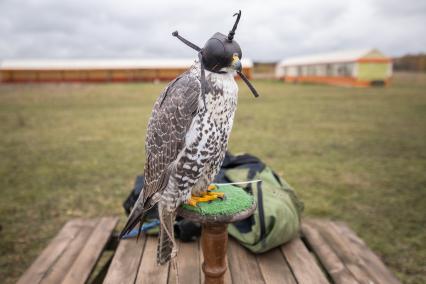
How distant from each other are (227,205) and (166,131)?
0.55 m

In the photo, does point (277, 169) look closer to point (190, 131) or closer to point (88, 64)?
point (190, 131)

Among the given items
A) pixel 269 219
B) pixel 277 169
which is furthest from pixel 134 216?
pixel 277 169

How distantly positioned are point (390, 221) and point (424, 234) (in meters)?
0.38

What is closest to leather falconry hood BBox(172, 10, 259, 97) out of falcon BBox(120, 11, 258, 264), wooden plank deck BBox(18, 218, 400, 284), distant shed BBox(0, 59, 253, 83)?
falcon BBox(120, 11, 258, 264)

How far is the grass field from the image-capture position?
12.0 ft

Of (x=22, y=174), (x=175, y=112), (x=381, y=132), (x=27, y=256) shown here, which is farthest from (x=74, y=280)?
(x=381, y=132)

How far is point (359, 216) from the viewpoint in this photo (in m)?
4.03

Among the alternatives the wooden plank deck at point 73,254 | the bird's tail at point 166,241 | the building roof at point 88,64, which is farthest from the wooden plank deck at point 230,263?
the building roof at point 88,64

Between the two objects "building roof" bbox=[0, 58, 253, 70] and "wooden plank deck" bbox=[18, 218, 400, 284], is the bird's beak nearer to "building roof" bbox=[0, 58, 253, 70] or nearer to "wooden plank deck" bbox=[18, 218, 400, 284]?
"wooden plank deck" bbox=[18, 218, 400, 284]

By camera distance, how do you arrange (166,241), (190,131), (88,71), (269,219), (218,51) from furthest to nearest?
(88,71) → (269,219) → (166,241) → (190,131) → (218,51)

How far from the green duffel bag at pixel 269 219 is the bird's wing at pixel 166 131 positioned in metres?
0.77

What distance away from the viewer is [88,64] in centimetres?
3136

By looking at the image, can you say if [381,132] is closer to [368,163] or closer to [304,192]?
[368,163]

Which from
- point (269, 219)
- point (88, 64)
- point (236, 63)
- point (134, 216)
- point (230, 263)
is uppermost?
point (88, 64)
